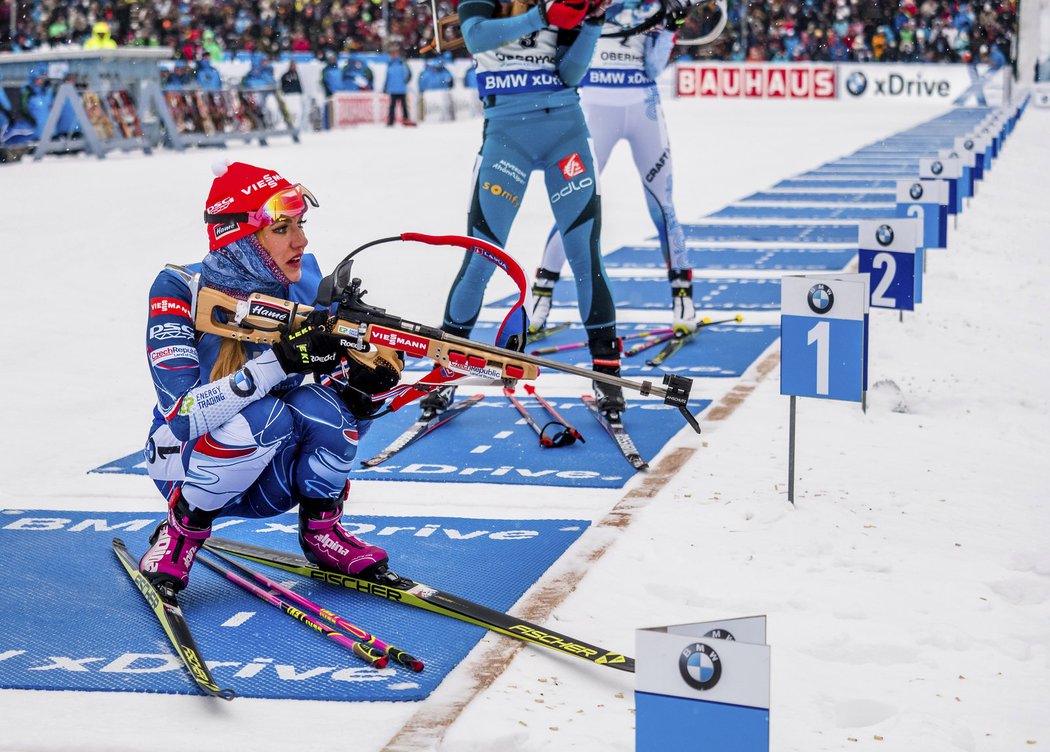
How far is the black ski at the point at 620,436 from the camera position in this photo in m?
5.62

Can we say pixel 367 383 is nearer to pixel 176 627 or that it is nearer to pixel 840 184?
pixel 176 627

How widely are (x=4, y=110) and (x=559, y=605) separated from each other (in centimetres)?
1919

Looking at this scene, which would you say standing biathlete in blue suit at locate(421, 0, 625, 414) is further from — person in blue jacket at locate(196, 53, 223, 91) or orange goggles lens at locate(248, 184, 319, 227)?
person in blue jacket at locate(196, 53, 223, 91)

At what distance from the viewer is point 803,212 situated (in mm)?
Answer: 15070

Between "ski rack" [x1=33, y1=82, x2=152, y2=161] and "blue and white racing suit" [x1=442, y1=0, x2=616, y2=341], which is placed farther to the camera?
"ski rack" [x1=33, y1=82, x2=152, y2=161]

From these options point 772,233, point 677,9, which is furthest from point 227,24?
point 677,9

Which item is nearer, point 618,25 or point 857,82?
point 618,25

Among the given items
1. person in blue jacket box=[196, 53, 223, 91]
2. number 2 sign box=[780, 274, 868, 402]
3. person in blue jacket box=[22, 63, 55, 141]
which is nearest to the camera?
number 2 sign box=[780, 274, 868, 402]

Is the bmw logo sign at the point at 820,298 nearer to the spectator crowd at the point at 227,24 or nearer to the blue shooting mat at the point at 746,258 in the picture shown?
the blue shooting mat at the point at 746,258

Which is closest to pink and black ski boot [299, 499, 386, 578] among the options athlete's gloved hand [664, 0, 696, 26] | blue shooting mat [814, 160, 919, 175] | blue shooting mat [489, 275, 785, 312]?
athlete's gloved hand [664, 0, 696, 26]

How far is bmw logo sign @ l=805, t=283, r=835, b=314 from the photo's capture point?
5.00 m

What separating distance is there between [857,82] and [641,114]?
30947mm

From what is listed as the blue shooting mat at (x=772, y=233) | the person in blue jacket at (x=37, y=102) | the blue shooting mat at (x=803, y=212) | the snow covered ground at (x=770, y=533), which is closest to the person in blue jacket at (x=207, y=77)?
the person in blue jacket at (x=37, y=102)

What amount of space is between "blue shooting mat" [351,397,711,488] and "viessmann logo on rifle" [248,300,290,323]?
171cm
